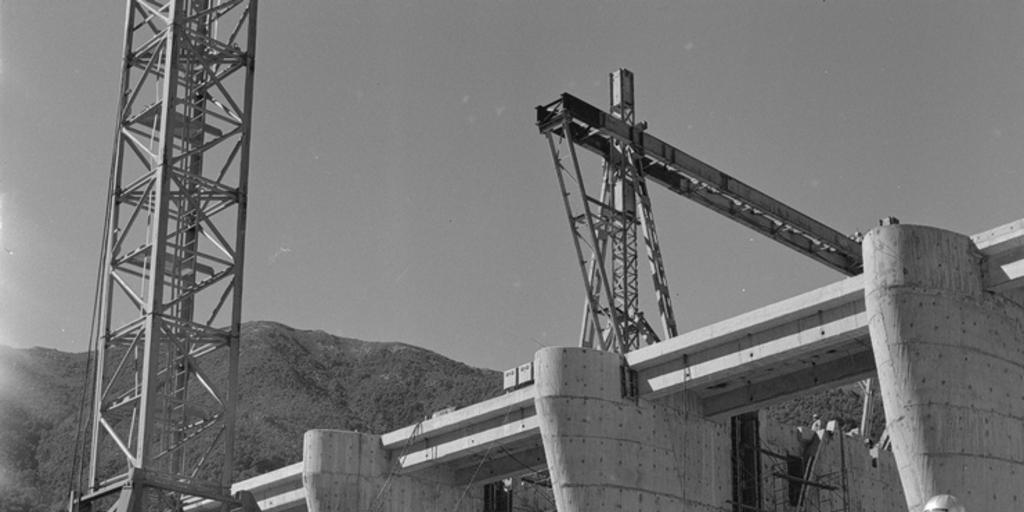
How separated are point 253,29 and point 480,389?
150m

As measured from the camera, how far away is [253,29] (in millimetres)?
45469

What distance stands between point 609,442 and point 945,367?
11260mm

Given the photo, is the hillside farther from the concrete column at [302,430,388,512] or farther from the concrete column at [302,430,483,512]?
the concrete column at [302,430,388,512]

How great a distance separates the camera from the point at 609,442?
3953 cm

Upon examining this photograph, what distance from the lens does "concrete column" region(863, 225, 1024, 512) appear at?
3067cm

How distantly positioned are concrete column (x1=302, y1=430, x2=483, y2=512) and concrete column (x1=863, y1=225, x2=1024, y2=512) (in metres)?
21.8

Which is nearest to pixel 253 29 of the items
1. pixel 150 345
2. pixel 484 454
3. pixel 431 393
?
pixel 150 345

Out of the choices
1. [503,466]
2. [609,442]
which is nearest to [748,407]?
[609,442]

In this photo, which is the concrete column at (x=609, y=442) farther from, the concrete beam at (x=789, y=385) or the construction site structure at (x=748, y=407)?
the concrete beam at (x=789, y=385)

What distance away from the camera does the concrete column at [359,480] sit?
48.5 metres

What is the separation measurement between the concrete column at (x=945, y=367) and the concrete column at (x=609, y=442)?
31.6 feet

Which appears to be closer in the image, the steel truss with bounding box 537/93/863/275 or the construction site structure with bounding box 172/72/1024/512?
the construction site structure with bounding box 172/72/1024/512

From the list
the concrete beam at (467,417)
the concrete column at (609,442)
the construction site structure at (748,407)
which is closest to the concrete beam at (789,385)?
Result: the construction site structure at (748,407)

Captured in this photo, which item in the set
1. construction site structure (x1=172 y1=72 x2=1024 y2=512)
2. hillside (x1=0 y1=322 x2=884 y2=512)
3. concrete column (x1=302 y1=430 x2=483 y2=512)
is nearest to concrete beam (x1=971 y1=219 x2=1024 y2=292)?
construction site structure (x1=172 y1=72 x2=1024 y2=512)
